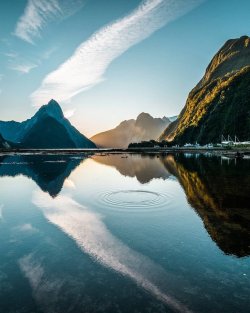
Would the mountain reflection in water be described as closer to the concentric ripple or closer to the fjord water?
the fjord water

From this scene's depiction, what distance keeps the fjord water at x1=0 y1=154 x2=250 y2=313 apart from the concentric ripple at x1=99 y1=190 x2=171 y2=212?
0.11 meters

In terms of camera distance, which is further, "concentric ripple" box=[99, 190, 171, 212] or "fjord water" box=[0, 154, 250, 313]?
"concentric ripple" box=[99, 190, 171, 212]

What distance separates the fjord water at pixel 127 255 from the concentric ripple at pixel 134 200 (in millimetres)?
110

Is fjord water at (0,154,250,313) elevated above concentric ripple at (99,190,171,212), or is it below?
above

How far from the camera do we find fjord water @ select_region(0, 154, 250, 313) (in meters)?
11.2

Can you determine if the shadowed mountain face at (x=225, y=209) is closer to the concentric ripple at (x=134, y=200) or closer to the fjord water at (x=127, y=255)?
the fjord water at (x=127, y=255)

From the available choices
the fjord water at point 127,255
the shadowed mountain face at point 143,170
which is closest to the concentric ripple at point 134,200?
the fjord water at point 127,255

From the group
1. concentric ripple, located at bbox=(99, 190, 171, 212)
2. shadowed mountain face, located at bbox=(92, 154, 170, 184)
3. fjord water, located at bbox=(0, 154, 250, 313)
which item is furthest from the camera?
shadowed mountain face, located at bbox=(92, 154, 170, 184)

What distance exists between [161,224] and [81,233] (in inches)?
227

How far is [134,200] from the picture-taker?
31.2m

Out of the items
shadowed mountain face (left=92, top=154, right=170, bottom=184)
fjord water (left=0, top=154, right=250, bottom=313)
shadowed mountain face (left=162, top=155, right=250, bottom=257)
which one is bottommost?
shadowed mountain face (left=92, top=154, right=170, bottom=184)

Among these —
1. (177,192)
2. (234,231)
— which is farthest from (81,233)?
(177,192)

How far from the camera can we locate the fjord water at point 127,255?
11195mm

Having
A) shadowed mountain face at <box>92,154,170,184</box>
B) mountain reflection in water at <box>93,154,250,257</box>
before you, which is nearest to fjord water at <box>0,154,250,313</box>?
mountain reflection in water at <box>93,154,250,257</box>
